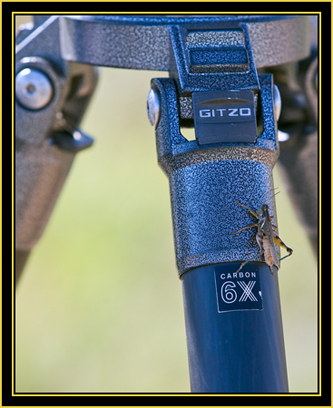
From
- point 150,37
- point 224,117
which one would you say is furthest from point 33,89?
point 224,117

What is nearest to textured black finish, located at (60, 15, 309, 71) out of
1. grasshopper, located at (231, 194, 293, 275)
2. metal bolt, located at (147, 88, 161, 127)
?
metal bolt, located at (147, 88, 161, 127)

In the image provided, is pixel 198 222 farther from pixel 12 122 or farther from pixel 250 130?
pixel 12 122

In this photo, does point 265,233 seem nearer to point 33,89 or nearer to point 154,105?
point 154,105

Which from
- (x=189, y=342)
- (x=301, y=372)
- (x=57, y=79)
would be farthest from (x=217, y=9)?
(x=301, y=372)

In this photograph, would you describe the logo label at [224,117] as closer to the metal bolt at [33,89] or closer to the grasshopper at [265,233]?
the grasshopper at [265,233]

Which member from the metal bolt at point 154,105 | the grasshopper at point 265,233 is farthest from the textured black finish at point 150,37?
the grasshopper at point 265,233

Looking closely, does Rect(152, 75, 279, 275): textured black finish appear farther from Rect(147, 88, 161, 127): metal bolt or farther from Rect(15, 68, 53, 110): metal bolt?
Rect(15, 68, 53, 110): metal bolt
